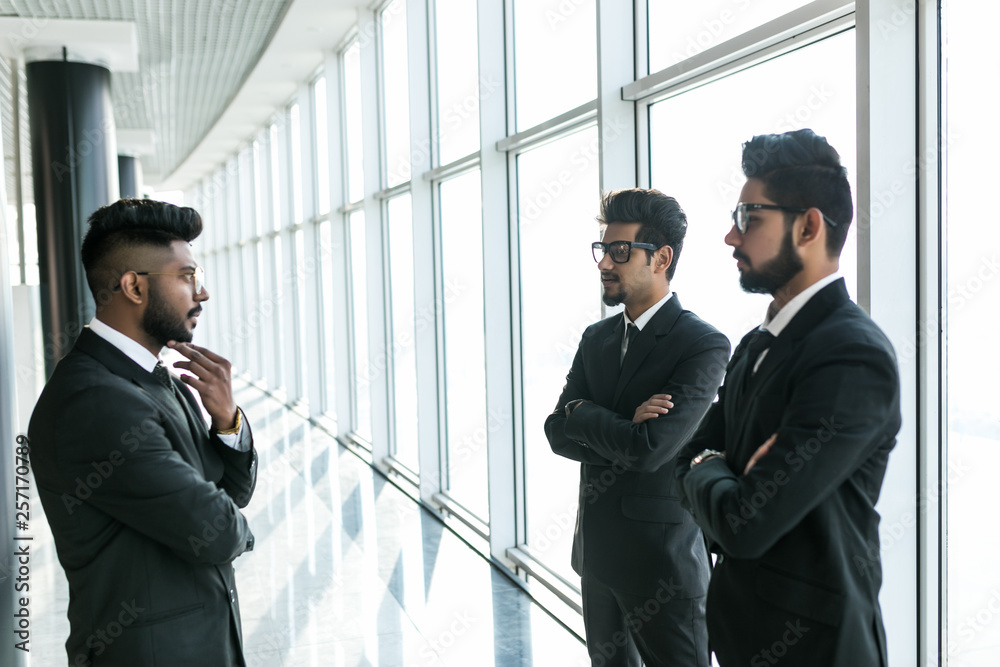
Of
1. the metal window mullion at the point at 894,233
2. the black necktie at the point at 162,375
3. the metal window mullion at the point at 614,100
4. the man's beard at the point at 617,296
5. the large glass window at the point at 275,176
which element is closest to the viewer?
the black necktie at the point at 162,375

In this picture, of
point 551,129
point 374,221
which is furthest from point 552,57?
point 374,221

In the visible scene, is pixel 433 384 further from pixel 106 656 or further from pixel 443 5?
pixel 106 656

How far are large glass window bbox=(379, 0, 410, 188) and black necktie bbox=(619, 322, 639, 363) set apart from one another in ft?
Result: 16.5

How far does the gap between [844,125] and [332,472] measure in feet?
21.1

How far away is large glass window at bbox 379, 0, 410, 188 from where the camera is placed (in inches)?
302

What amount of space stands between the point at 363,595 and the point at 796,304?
3.77 meters

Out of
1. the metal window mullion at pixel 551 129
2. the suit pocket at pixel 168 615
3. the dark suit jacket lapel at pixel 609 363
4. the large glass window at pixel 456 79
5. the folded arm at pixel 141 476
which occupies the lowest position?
the suit pocket at pixel 168 615

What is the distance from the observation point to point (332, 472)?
26.7ft

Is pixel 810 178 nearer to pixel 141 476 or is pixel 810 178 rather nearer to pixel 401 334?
pixel 141 476

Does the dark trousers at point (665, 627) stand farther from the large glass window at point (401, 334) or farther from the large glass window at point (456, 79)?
the large glass window at point (401, 334)

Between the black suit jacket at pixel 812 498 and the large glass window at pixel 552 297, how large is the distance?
2599mm

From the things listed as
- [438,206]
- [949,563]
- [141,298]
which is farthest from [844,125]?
[438,206]

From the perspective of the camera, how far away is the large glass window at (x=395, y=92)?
7.68m

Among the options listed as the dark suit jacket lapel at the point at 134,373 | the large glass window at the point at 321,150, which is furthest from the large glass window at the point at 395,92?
the dark suit jacket lapel at the point at 134,373
